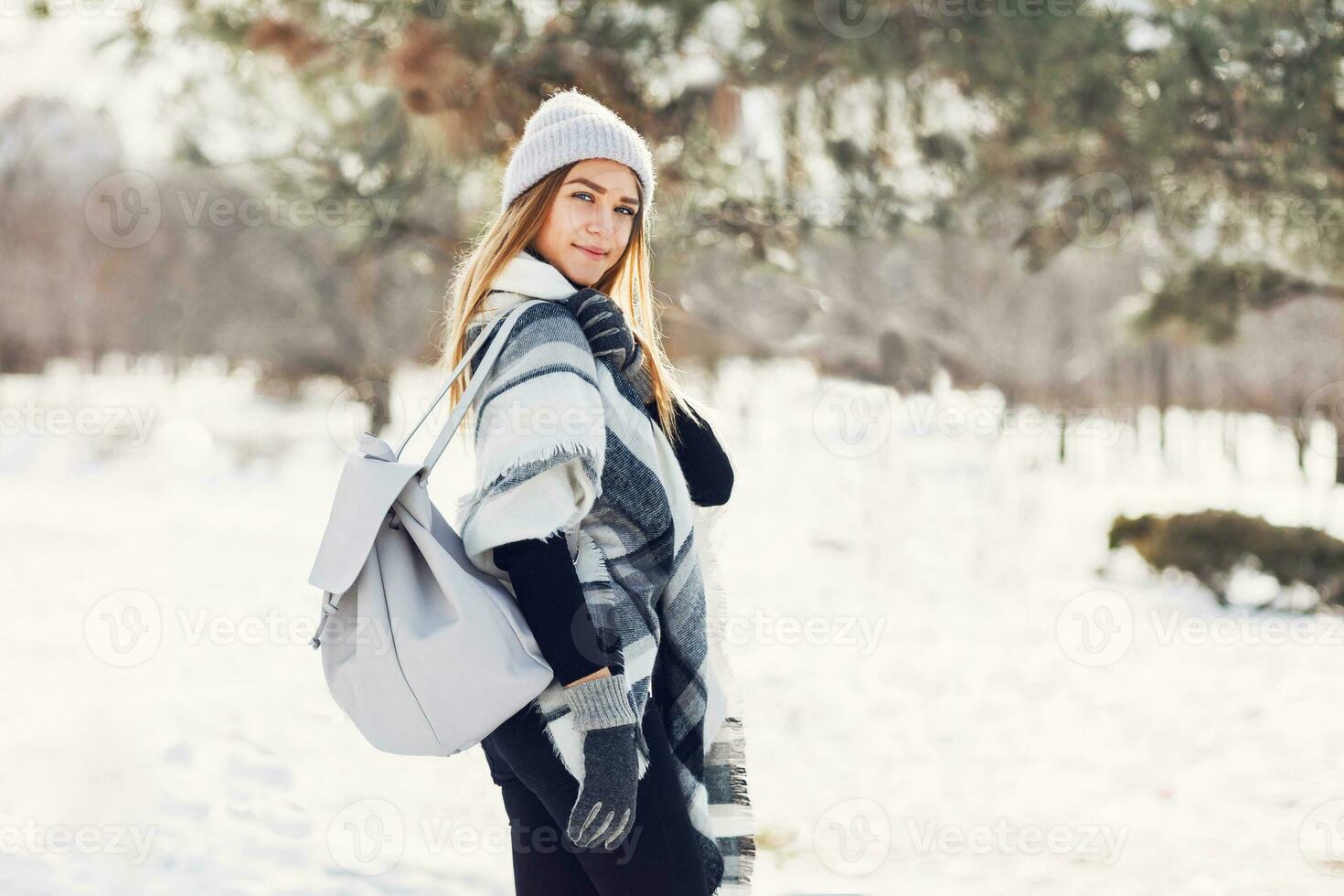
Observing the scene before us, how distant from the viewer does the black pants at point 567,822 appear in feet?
4.53

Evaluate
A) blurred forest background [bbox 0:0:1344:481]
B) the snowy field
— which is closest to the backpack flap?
the snowy field

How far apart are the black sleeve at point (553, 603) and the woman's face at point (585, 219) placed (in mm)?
461

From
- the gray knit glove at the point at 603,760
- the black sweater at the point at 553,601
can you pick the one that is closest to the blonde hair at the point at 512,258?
the black sweater at the point at 553,601

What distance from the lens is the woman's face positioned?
160 centimetres

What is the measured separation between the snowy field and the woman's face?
367mm

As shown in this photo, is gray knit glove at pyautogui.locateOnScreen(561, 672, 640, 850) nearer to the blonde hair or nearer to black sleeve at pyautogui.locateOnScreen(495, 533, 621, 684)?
black sleeve at pyautogui.locateOnScreen(495, 533, 621, 684)

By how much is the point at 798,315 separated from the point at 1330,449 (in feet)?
58.4

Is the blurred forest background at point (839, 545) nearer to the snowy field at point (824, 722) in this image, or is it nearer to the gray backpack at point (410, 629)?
the snowy field at point (824, 722)

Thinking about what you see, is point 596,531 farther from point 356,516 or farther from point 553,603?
point 356,516

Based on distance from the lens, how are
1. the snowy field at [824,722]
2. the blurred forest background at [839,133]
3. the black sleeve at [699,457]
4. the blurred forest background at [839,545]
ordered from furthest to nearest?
the blurred forest background at [839,133], the blurred forest background at [839,545], the snowy field at [824,722], the black sleeve at [699,457]

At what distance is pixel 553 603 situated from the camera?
4.41ft

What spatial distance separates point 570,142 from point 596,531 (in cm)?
58

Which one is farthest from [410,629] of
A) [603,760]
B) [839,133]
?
[839,133]

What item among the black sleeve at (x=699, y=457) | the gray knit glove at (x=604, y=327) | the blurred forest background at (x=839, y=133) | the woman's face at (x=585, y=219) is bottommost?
the black sleeve at (x=699, y=457)
